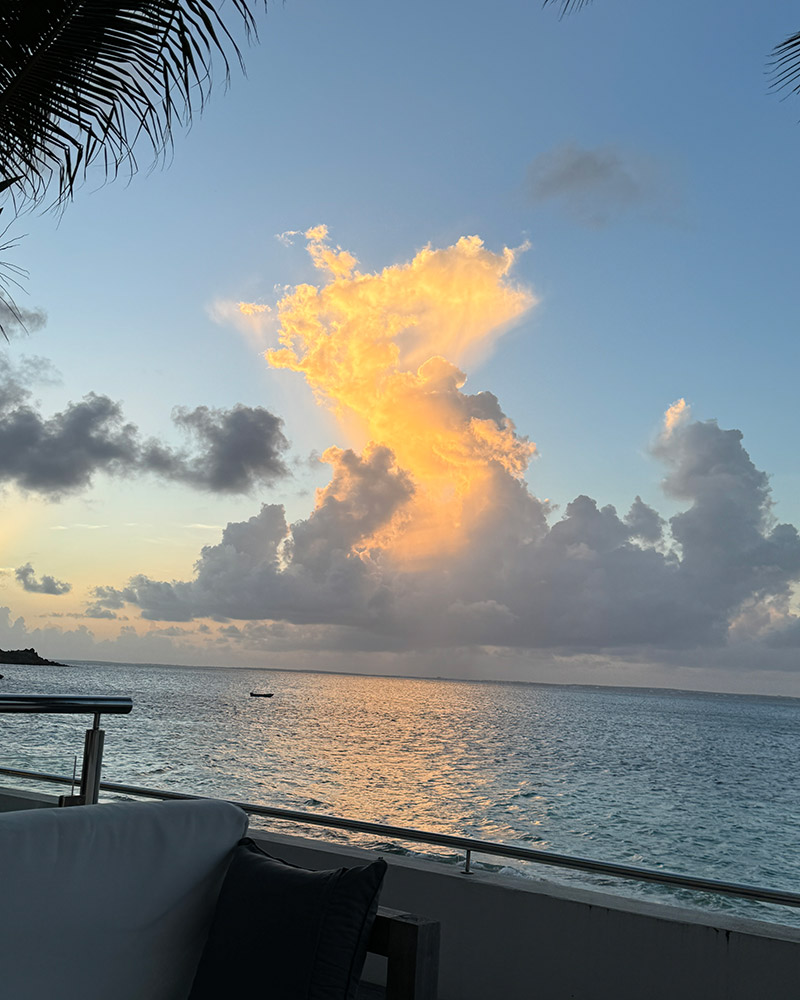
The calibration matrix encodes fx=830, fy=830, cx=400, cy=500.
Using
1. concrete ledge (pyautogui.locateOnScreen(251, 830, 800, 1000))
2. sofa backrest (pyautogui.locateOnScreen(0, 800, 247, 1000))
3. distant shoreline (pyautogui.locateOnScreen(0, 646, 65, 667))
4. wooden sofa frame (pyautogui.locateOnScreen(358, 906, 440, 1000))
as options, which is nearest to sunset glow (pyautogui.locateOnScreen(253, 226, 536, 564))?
concrete ledge (pyautogui.locateOnScreen(251, 830, 800, 1000))

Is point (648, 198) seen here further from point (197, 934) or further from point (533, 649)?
point (533, 649)

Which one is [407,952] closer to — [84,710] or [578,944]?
[578,944]

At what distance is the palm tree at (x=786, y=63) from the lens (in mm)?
2311

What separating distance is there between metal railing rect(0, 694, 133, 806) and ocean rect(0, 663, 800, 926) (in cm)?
10

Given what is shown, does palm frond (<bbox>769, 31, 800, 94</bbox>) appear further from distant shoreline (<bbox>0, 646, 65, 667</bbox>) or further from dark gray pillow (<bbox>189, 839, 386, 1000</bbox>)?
distant shoreline (<bbox>0, 646, 65, 667</bbox>)

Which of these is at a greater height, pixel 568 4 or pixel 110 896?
pixel 568 4

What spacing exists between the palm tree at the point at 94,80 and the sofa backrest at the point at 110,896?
1.58 m

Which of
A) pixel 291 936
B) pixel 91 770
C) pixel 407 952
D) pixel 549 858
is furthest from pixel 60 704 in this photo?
pixel 549 858

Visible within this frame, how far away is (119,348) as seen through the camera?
450 inches

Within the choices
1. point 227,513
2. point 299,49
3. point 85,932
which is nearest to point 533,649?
point 227,513

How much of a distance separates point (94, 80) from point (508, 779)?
28.5 m

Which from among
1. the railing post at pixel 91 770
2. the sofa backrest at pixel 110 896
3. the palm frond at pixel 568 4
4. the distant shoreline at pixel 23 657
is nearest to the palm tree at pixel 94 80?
the palm frond at pixel 568 4

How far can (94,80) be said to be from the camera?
88.3 inches

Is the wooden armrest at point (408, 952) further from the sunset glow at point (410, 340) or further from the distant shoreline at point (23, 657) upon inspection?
the distant shoreline at point (23, 657)
